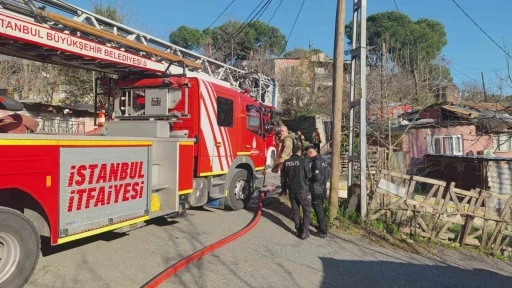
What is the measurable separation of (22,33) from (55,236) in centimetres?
254

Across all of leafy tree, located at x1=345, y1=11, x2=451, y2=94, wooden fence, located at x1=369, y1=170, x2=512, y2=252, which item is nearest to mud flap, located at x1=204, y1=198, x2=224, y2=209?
wooden fence, located at x1=369, y1=170, x2=512, y2=252

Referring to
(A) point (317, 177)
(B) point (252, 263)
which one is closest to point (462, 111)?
(A) point (317, 177)

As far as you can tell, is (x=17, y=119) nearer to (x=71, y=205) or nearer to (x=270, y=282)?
(x=71, y=205)

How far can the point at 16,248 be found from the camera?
443 centimetres

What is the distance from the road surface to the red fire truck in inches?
19.0

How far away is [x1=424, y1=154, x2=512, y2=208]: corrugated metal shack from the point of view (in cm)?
1725

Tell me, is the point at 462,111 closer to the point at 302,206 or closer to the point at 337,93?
the point at 337,93

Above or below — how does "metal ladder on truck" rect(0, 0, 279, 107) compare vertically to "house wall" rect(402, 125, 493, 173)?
above

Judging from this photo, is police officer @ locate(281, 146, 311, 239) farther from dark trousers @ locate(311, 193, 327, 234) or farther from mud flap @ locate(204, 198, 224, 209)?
mud flap @ locate(204, 198, 224, 209)

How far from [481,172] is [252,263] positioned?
1451cm

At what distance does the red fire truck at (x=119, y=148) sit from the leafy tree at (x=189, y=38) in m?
30.2

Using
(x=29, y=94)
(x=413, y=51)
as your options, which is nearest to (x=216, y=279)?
(x=29, y=94)

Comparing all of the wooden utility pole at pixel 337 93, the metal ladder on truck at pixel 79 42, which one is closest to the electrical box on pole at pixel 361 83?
the wooden utility pole at pixel 337 93

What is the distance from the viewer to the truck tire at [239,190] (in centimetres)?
941
